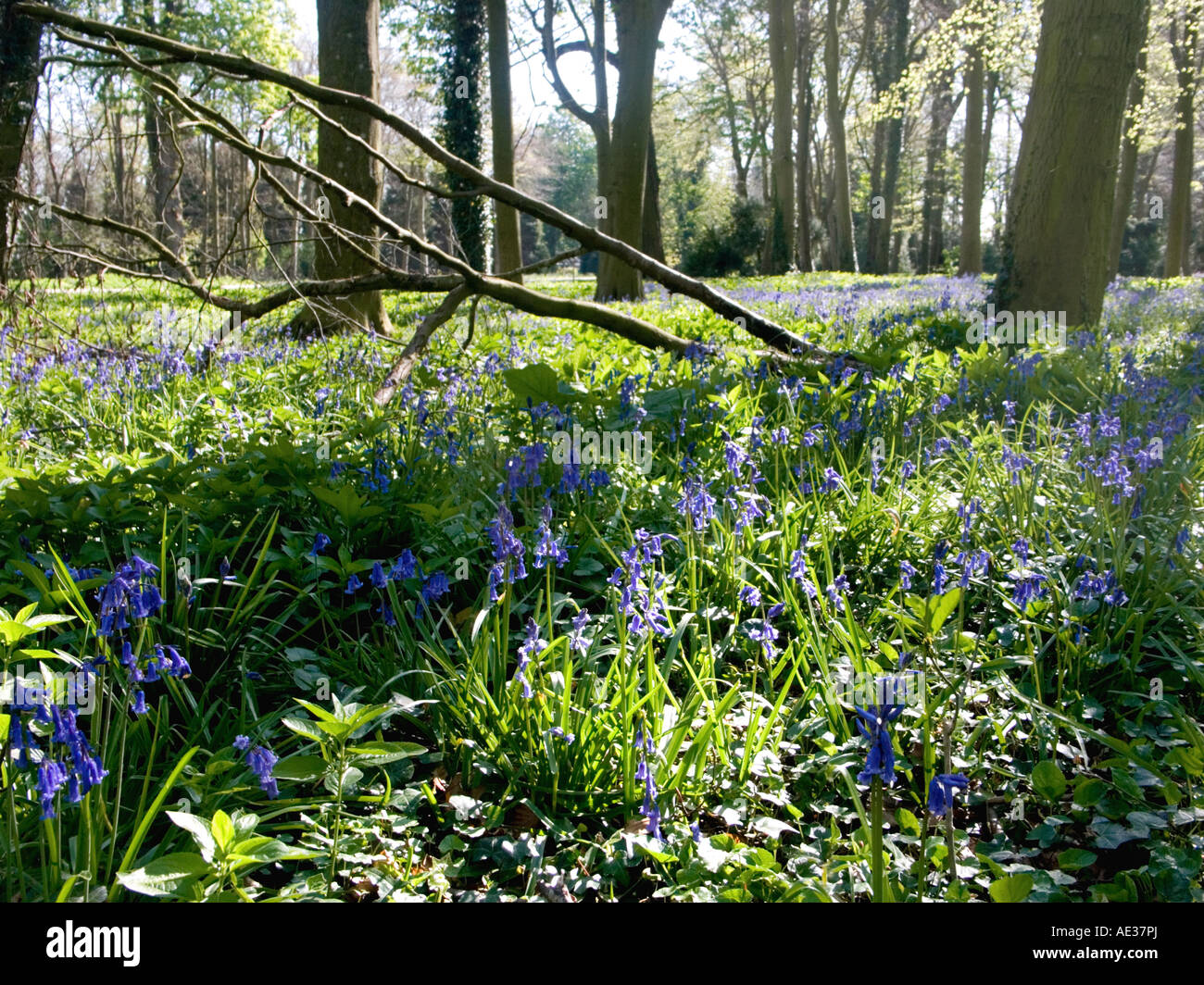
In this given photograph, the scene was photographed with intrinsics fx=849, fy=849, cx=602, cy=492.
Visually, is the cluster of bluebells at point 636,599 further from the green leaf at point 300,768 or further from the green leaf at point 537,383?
the green leaf at point 537,383

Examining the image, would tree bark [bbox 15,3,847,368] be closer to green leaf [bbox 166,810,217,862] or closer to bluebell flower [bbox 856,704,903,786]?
green leaf [bbox 166,810,217,862]

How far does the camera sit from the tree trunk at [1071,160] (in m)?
6.41

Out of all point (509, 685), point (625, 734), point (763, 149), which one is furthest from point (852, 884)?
point (763, 149)

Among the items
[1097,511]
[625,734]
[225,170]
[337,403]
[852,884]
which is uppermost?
[225,170]

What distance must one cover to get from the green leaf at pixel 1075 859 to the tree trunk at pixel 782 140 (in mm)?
23882

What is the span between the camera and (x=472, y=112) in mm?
20453

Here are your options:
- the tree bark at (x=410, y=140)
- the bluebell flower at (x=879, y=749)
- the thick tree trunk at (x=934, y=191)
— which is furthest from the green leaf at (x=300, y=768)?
A: the thick tree trunk at (x=934, y=191)

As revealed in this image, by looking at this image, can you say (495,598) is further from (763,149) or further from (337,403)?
(763,149)

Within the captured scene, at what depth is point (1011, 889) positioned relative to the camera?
1497mm

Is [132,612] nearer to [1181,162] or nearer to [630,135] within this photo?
[630,135]

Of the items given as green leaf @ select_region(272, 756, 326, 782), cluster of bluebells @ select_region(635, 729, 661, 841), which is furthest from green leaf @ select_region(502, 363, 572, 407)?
green leaf @ select_region(272, 756, 326, 782)

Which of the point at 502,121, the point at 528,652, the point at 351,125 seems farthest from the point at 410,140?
the point at 502,121
